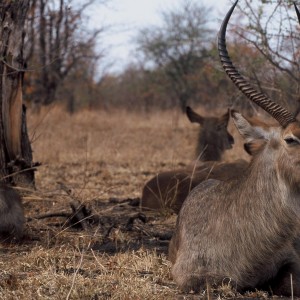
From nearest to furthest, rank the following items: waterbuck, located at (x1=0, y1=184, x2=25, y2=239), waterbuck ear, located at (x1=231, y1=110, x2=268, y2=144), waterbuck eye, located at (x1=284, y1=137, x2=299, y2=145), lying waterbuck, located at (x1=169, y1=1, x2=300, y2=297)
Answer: waterbuck eye, located at (x1=284, y1=137, x2=299, y2=145) < lying waterbuck, located at (x1=169, y1=1, x2=300, y2=297) < waterbuck ear, located at (x1=231, y1=110, x2=268, y2=144) < waterbuck, located at (x1=0, y1=184, x2=25, y2=239)

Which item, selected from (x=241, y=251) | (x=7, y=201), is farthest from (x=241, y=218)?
(x=7, y=201)

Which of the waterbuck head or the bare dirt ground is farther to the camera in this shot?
the waterbuck head

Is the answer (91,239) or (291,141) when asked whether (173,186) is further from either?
(291,141)

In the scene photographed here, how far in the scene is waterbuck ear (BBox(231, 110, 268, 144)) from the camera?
420 cm

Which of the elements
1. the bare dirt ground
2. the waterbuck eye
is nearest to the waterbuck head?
the bare dirt ground

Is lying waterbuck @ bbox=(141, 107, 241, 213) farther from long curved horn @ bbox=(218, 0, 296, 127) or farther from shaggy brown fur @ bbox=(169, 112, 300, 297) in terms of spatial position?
long curved horn @ bbox=(218, 0, 296, 127)

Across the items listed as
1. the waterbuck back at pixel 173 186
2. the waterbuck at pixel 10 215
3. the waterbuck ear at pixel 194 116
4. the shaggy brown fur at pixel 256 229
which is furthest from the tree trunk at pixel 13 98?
the waterbuck ear at pixel 194 116

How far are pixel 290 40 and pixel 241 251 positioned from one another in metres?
4.72

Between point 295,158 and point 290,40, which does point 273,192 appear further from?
point 290,40

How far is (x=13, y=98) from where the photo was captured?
23.6 feet

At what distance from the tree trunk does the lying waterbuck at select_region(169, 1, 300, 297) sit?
A: 118 inches

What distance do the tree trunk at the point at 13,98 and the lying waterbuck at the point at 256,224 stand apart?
300cm

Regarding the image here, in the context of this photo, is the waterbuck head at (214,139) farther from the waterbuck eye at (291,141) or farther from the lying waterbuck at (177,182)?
the waterbuck eye at (291,141)

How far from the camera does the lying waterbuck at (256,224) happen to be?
3.98m
